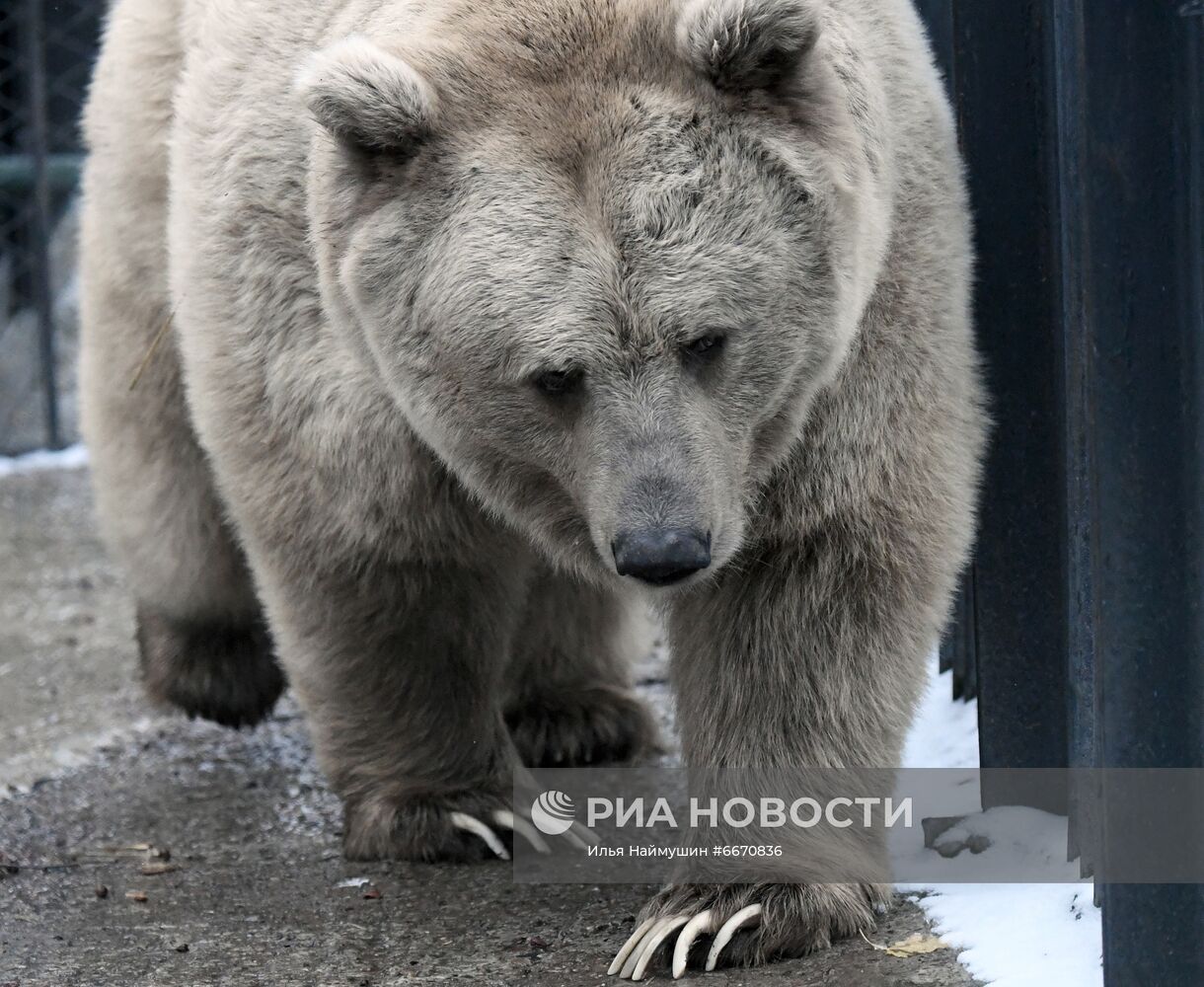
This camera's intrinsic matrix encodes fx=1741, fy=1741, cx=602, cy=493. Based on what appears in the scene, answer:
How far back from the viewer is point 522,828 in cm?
416

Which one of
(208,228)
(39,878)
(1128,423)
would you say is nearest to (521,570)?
(208,228)

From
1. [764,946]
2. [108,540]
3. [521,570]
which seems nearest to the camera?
[764,946]

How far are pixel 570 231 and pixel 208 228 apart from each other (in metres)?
1.26

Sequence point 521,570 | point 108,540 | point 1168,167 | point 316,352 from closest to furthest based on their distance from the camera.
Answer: point 1168,167, point 316,352, point 521,570, point 108,540

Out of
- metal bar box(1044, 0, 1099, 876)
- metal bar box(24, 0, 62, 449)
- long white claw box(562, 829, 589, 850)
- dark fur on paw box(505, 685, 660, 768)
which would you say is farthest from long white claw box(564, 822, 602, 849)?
metal bar box(24, 0, 62, 449)

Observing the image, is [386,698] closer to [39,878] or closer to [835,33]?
[39,878]

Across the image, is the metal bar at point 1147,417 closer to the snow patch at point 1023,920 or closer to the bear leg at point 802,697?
the snow patch at point 1023,920

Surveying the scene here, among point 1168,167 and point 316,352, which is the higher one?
point 1168,167

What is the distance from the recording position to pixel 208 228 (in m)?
3.91

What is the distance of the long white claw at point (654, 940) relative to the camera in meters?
3.29

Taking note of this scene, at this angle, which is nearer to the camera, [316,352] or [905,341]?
[905,341]

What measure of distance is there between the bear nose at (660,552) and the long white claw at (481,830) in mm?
1366

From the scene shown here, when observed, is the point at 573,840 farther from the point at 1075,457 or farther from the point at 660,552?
the point at 1075,457

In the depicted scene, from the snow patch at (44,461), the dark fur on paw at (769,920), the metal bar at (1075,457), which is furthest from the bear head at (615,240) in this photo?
the snow patch at (44,461)
